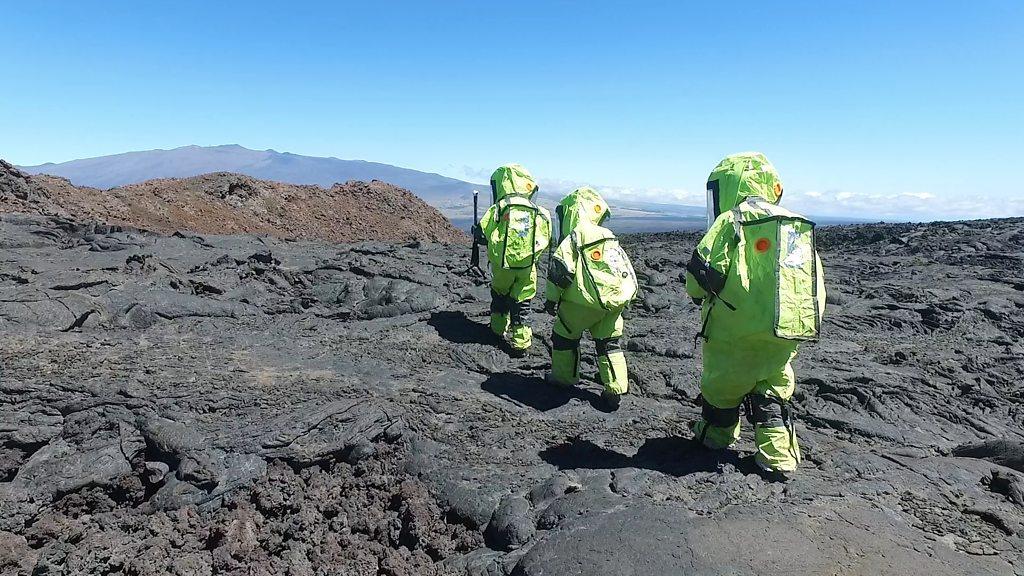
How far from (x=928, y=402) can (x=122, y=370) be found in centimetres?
797

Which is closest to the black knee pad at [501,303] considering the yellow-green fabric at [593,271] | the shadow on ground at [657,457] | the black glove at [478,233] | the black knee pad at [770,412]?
the black glove at [478,233]

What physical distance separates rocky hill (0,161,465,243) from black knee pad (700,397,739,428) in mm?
17048

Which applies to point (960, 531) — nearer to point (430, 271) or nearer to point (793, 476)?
point (793, 476)

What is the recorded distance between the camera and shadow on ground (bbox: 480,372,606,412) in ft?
17.9

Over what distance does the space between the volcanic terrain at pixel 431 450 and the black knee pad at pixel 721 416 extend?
23 centimetres

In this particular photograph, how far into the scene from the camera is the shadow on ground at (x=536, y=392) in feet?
17.9

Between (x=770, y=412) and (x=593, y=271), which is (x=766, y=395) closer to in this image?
(x=770, y=412)

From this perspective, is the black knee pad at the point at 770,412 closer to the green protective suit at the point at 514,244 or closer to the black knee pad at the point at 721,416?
the black knee pad at the point at 721,416

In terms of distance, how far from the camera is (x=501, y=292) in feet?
23.6

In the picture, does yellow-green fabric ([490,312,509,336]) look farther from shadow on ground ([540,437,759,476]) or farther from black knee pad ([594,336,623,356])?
shadow on ground ([540,437,759,476])

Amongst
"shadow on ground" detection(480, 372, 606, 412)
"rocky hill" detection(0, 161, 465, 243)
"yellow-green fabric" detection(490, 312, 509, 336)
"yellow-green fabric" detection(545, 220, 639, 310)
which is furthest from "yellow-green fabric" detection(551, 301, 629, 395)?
"rocky hill" detection(0, 161, 465, 243)

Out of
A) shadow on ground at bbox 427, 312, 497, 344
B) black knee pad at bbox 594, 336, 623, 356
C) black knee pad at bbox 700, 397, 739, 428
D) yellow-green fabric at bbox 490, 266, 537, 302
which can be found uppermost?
yellow-green fabric at bbox 490, 266, 537, 302

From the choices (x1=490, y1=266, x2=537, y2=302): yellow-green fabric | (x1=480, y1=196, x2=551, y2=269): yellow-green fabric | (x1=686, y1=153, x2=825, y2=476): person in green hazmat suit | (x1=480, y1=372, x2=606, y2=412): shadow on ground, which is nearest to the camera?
(x1=686, y1=153, x2=825, y2=476): person in green hazmat suit

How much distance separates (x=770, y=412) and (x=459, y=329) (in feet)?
15.1
